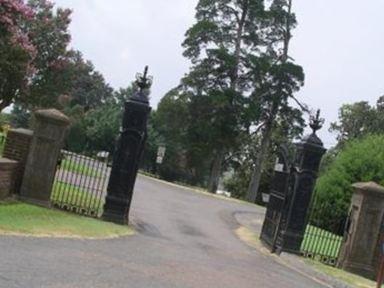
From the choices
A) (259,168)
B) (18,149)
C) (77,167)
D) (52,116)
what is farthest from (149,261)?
(259,168)

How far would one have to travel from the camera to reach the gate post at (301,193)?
17828 mm

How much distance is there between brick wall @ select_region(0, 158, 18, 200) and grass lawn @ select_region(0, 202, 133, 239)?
307 millimetres

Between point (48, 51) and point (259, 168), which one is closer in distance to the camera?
point (48, 51)

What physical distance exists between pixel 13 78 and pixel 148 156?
1121 inches

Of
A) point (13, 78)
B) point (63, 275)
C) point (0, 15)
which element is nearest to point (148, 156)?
point (13, 78)

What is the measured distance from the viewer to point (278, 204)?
19.1m

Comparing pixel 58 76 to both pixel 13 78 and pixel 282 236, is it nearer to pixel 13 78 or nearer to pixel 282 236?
pixel 13 78

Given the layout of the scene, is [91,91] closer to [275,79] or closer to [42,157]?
[275,79]

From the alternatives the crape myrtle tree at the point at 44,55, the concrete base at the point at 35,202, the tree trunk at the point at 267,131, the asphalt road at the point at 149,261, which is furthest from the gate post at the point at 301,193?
the tree trunk at the point at 267,131

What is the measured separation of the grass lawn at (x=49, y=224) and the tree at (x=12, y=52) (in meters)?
10.4

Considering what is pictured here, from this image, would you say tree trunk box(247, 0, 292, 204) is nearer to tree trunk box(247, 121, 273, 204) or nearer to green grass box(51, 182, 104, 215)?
tree trunk box(247, 121, 273, 204)

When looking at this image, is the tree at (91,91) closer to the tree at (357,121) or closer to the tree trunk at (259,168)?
the tree at (357,121)

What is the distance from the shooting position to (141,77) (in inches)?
709

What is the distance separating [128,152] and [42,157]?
215 centimetres
